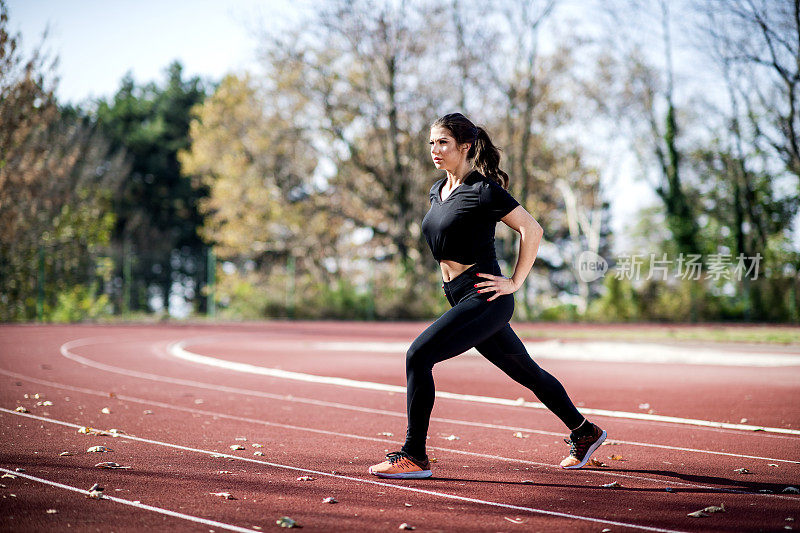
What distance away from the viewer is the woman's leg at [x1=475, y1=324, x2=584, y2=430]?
4656 millimetres

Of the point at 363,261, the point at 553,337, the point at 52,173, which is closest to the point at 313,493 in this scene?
the point at 553,337

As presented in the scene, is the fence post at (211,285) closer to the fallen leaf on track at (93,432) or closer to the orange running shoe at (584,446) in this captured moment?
the fallen leaf on track at (93,432)

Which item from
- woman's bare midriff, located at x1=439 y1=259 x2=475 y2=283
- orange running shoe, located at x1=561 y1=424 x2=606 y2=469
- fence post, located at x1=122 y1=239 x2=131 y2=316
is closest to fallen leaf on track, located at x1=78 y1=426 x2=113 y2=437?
woman's bare midriff, located at x1=439 y1=259 x2=475 y2=283

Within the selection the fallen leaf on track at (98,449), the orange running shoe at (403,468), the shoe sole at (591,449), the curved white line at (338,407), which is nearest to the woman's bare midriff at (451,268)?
the orange running shoe at (403,468)

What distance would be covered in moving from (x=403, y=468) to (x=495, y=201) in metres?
1.60

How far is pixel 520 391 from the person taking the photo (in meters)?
9.60

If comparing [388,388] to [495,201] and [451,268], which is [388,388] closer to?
[451,268]

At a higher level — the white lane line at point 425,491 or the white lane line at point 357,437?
the white lane line at point 425,491

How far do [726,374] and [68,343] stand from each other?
1230cm

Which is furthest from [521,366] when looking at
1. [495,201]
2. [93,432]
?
[93,432]

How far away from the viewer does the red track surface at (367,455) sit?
383 centimetres

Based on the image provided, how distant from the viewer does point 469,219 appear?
4.36m

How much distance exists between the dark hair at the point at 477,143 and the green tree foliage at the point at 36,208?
1740cm

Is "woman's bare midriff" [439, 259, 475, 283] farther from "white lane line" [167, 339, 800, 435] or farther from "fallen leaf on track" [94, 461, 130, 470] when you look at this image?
"white lane line" [167, 339, 800, 435]
